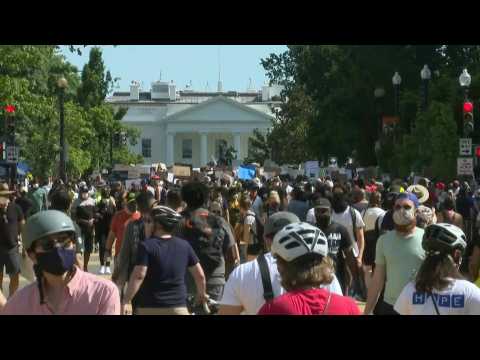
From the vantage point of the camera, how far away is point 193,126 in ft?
535

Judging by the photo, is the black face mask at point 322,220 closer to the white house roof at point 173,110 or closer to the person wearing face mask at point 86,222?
the person wearing face mask at point 86,222

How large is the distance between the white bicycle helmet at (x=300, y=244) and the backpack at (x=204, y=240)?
16.2 ft

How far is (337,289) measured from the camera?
6.45m

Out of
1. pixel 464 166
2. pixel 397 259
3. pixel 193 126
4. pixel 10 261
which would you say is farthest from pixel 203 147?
pixel 397 259

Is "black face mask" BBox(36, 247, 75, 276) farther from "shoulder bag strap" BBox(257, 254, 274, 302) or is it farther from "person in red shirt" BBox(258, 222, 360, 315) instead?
"shoulder bag strap" BBox(257, 254, 274, 302)

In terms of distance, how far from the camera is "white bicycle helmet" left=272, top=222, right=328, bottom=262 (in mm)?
5191

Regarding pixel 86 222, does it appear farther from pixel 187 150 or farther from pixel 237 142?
pixel 187 150

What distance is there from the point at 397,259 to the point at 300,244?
3.77 metres

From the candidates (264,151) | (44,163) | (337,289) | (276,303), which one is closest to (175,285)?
(337,289)

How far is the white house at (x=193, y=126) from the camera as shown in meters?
162

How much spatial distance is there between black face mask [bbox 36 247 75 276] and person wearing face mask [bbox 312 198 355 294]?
6.28 m

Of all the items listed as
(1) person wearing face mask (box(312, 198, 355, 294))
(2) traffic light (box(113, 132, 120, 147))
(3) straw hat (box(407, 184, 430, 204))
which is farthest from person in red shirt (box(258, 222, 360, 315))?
(2) traffic light (box(113, 132, 120, 147))
